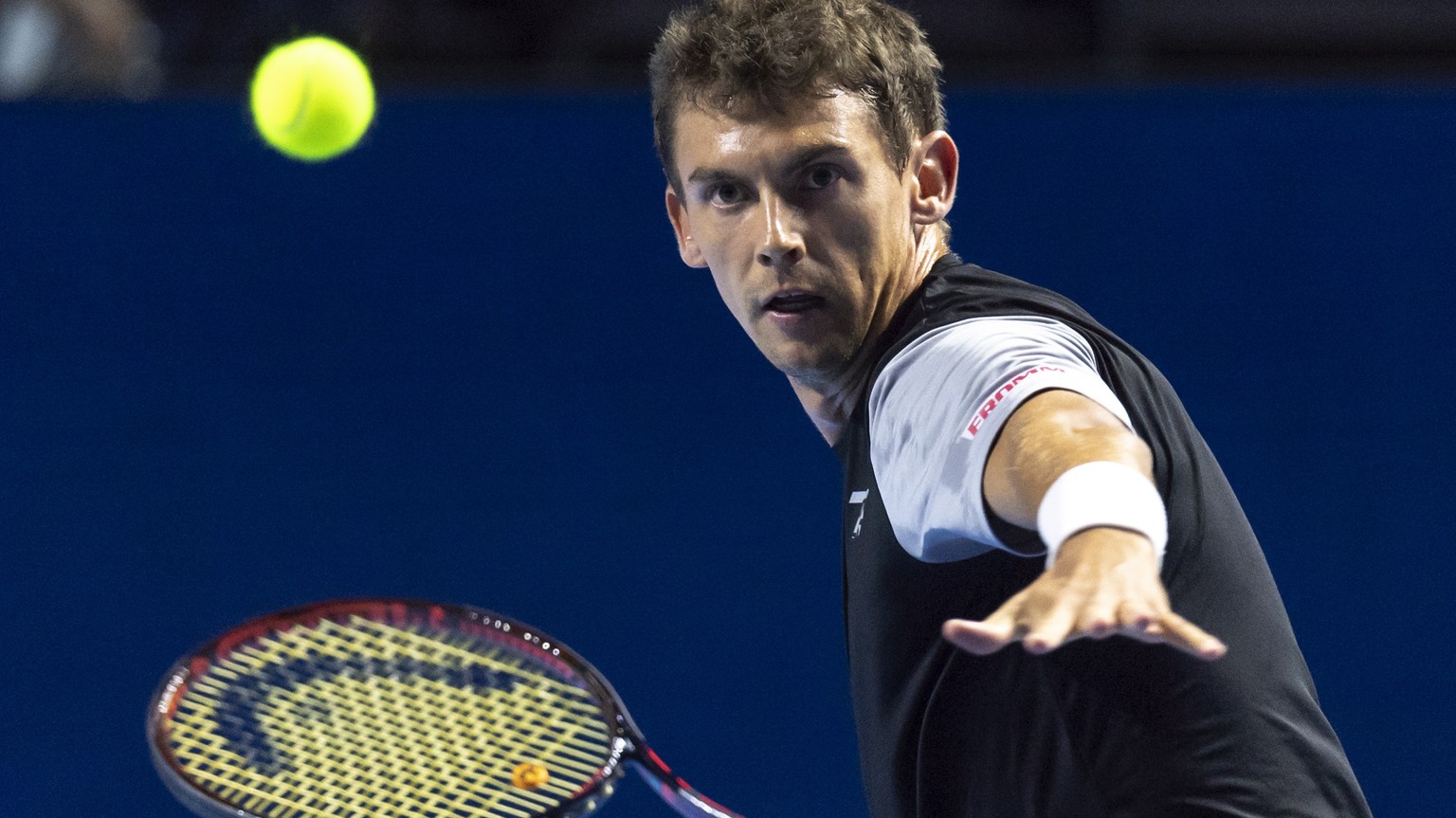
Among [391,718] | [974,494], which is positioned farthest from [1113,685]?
[391,718]

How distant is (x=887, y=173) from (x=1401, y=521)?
1434mm

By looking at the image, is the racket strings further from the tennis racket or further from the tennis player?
the tennis player

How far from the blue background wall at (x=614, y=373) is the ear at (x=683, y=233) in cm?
86

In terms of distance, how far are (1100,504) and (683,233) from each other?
811 millimetres

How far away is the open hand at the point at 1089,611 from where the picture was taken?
725 mm

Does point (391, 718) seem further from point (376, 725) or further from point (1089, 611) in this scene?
point (1089, 611)

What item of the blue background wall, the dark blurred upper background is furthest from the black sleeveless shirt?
the dark blurred upper background

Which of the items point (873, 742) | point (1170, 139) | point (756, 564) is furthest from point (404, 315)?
point (873, 742)

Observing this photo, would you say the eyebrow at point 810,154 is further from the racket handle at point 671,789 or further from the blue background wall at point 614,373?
the blue background wall at point 614,373

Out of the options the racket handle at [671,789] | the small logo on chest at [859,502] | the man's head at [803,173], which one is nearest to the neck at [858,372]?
the man's head at [803,173]

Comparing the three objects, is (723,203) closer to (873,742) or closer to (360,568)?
(873,742)

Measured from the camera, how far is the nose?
1.25 metres

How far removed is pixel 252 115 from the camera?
2.43m

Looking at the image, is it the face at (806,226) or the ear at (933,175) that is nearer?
the face at (806,226)
